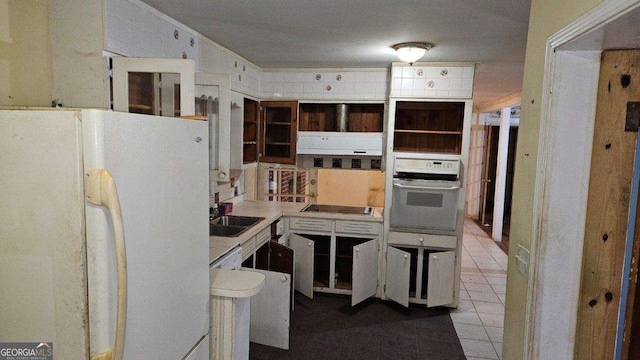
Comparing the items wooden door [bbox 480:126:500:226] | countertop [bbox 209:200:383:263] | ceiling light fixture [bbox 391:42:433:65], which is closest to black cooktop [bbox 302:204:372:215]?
countertop [bbox 209:200:383:263]

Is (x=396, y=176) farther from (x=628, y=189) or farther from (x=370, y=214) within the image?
(x=628, y=189)

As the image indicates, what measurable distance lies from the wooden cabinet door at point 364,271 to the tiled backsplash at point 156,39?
5.94 feet

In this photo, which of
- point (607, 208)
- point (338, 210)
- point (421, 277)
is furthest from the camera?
point (338, 210)

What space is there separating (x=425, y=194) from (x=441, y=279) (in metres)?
0.78

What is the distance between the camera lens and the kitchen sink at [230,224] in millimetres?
3043

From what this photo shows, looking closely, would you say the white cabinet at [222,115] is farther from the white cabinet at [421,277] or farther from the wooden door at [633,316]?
the wooden door at [633,316]

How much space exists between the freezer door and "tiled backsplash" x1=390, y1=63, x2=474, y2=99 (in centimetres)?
232

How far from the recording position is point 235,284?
5.90 feet

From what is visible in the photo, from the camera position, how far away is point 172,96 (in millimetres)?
2447

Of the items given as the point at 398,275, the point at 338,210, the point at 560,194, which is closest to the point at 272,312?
the point at 398,275

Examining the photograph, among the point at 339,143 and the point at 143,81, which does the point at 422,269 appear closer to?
the point at 339,143

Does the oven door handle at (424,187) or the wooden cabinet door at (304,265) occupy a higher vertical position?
the oven door handle at (424,187)

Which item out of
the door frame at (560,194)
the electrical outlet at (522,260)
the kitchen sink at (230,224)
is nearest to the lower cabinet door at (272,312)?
the kitchen sink at (230,224)

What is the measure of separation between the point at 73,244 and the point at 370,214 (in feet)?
9.80
